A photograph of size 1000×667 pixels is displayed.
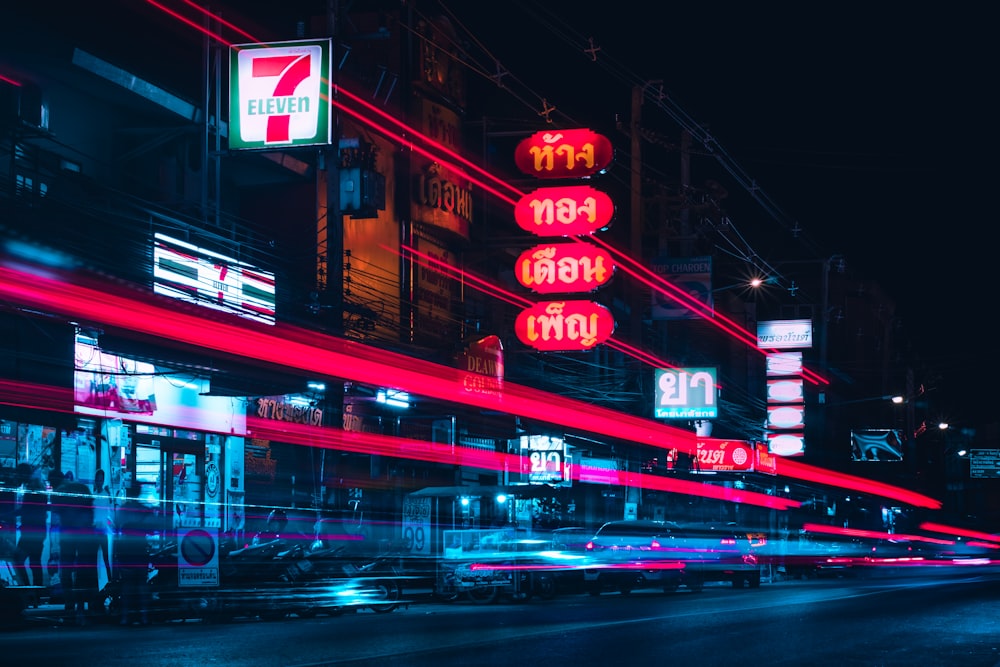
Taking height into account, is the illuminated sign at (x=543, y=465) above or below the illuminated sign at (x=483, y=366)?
below

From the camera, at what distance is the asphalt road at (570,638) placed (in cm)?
1353

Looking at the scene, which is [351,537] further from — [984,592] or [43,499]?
[984,592]

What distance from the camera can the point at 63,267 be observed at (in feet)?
66.9

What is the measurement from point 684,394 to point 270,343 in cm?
2388

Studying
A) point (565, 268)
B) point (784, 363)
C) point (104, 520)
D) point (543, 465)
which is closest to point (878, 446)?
point (784, 363)

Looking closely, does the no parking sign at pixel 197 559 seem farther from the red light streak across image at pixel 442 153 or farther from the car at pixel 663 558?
the car at pixel 663 558

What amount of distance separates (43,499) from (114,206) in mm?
5439

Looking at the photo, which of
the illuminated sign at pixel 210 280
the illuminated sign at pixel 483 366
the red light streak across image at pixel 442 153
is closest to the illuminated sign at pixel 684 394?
the red light streak across image at pixel 442 153

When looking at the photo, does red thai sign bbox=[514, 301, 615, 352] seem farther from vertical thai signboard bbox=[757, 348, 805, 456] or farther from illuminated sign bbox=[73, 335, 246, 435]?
vertical thai signboard bbox=[757, 348, 805, 456]

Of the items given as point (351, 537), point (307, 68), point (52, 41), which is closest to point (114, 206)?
point (52, 41)

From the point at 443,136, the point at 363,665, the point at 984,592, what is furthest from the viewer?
the point at 443,136

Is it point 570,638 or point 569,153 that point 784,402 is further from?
point 570,638

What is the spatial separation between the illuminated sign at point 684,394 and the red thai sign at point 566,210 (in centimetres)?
1306

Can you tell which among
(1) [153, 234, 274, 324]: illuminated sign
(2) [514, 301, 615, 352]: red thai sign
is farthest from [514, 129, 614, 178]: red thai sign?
(1) [153, 234, 274, 324]: illuminated sign
